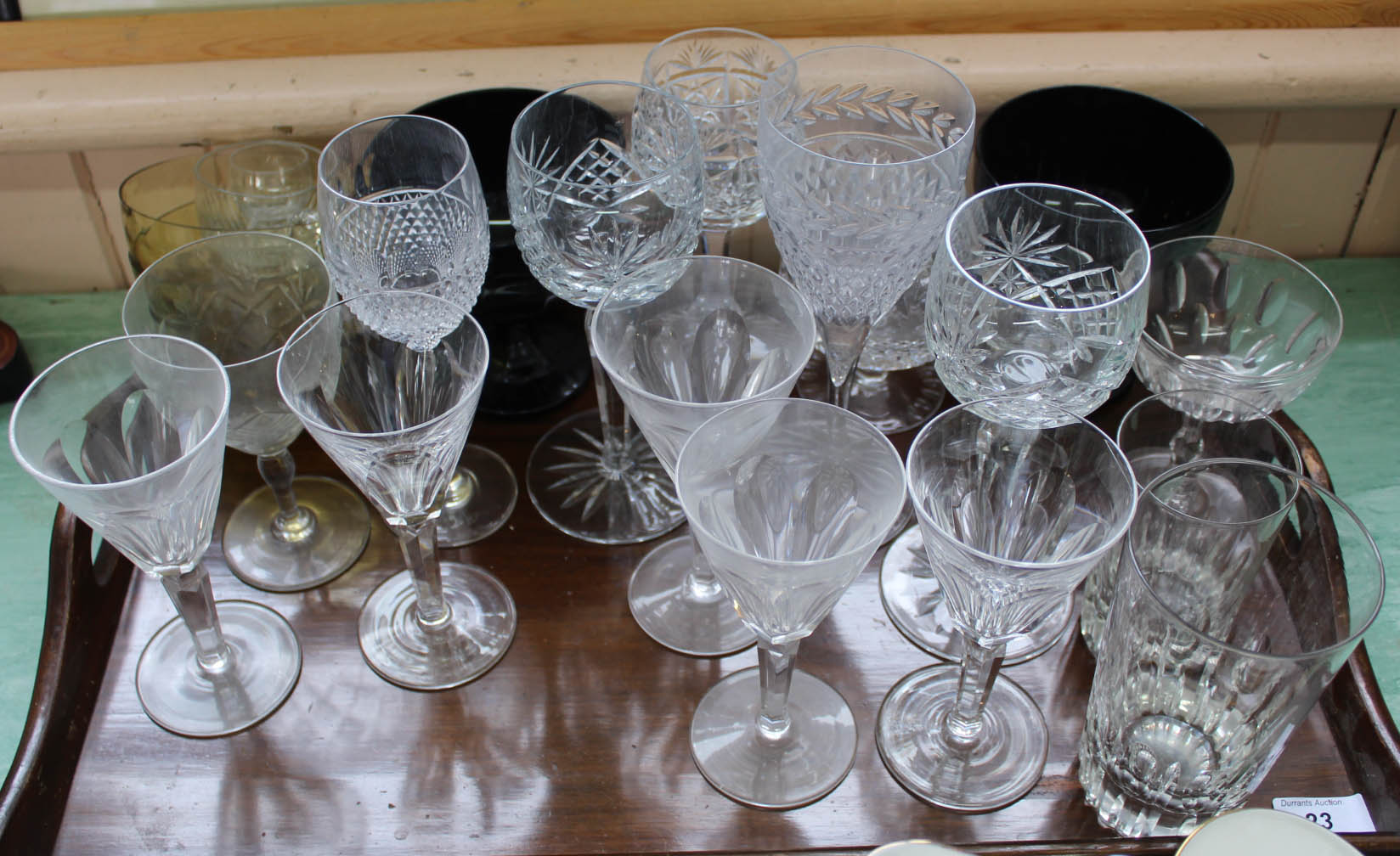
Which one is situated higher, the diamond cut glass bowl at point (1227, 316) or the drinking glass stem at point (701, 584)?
the diamond cut glass bowl at point (1227, 316)

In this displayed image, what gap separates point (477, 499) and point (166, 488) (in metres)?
0.26

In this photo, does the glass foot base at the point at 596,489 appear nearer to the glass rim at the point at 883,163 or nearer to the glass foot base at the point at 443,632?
the glass foot base at the point at 443,632

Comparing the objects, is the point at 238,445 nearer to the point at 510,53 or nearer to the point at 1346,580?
the point at 510,53

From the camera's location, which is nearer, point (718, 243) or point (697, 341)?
point (697, 341)

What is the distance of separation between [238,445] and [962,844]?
47cm

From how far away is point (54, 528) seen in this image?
28.1 inches

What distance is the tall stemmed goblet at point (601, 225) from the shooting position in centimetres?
68

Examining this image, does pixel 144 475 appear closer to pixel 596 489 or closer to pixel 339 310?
pixel 339 310

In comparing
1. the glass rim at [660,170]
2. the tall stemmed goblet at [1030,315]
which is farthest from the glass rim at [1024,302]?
the glass rim at [660,170]

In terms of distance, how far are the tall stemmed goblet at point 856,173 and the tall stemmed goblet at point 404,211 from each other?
0.57 ft

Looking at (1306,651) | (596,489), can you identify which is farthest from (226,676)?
(1306,651)

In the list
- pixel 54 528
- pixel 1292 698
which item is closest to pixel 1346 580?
pixel 1292 698

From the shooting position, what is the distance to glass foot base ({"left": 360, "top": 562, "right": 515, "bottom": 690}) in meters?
0.70

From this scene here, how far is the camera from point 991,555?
0.60 metres
